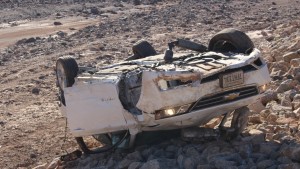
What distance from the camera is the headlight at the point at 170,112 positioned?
5.80m

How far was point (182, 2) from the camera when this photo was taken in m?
33.5

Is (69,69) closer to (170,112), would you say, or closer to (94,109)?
(94,109)

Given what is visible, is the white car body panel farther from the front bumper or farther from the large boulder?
the large boulder

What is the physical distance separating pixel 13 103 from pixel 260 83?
23.1ft

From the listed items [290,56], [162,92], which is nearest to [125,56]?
[290,56]

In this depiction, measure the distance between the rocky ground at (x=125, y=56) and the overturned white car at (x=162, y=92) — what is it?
30 cm

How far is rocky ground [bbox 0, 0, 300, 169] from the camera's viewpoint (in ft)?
19.6

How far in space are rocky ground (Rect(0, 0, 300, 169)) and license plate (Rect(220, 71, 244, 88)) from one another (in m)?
0.64

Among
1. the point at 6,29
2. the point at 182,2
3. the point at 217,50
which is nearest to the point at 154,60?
the point at 217,50

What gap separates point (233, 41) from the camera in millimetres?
6836

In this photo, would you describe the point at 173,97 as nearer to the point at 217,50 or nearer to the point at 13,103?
the point at 217,50

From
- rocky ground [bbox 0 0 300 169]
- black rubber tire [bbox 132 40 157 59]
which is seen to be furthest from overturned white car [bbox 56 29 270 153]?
black rubber tire [bbox 132 40 157 59]

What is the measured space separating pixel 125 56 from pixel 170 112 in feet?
34.9

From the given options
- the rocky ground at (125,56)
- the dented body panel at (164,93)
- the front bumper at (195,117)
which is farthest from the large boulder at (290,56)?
the front bumper at (195,117)
